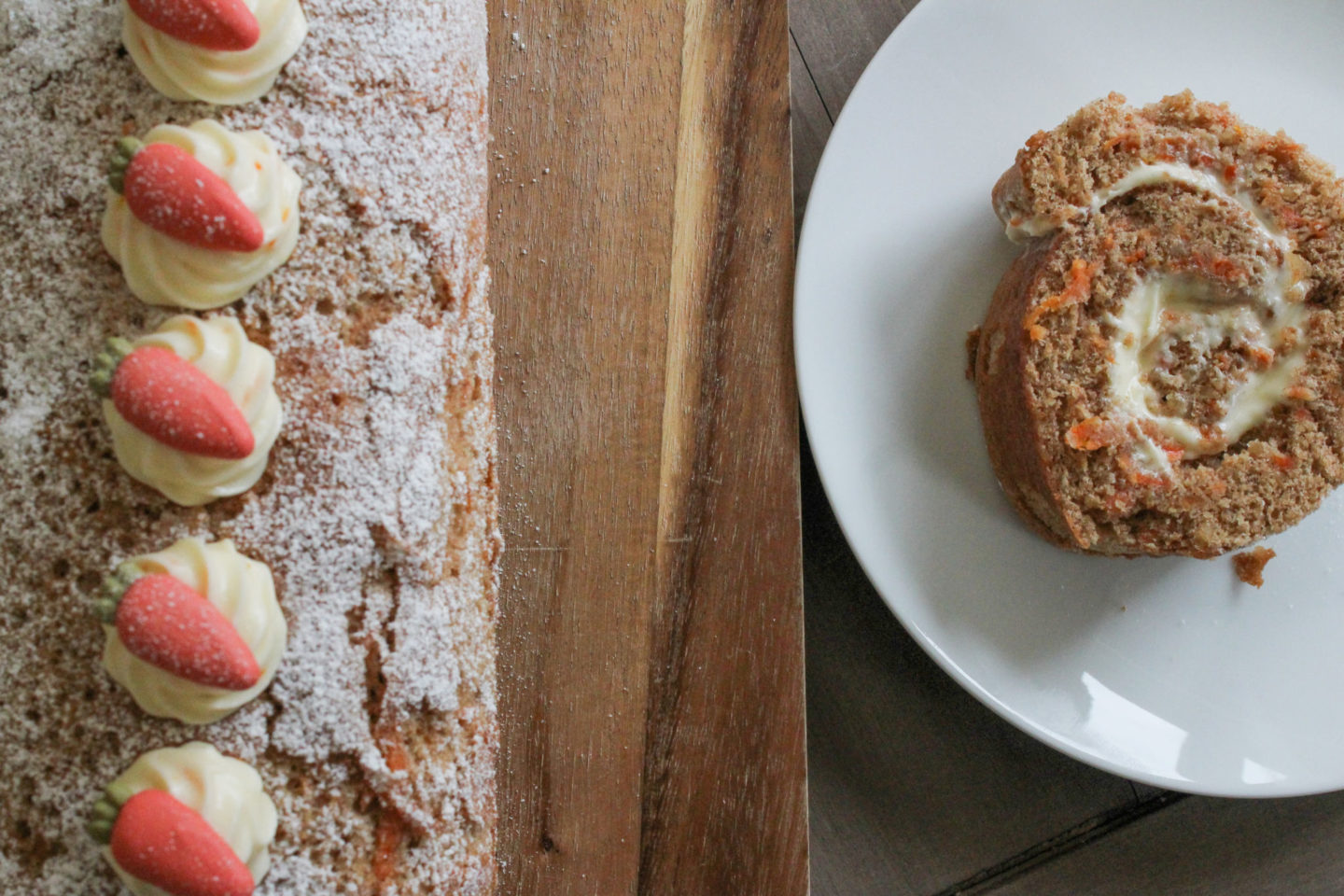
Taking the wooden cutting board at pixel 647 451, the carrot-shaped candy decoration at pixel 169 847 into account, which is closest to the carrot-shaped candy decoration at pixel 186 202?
the wooden cutting board at pixel 647 451

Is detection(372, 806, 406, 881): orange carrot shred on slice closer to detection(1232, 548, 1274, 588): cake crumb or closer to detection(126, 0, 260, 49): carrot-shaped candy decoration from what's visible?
detection(126, 0, 260, 49): carrot-shaped candy decoration

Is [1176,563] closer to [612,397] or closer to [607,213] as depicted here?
[612,397]

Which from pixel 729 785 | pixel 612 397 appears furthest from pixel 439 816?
pixel 612 397

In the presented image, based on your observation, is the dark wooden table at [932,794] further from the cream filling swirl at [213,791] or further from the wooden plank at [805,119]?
the cream filling swirl at [213,791]

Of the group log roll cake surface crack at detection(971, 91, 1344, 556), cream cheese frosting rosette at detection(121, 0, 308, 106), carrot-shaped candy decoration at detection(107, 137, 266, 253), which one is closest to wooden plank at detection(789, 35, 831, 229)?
log roll cake surface crack at detection(971, 91, 1344, 556)

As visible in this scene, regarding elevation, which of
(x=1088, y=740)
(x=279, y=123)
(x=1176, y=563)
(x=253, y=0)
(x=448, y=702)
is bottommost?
(x=448, y=702)

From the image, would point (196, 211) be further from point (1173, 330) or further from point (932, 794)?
point (932, 794)
